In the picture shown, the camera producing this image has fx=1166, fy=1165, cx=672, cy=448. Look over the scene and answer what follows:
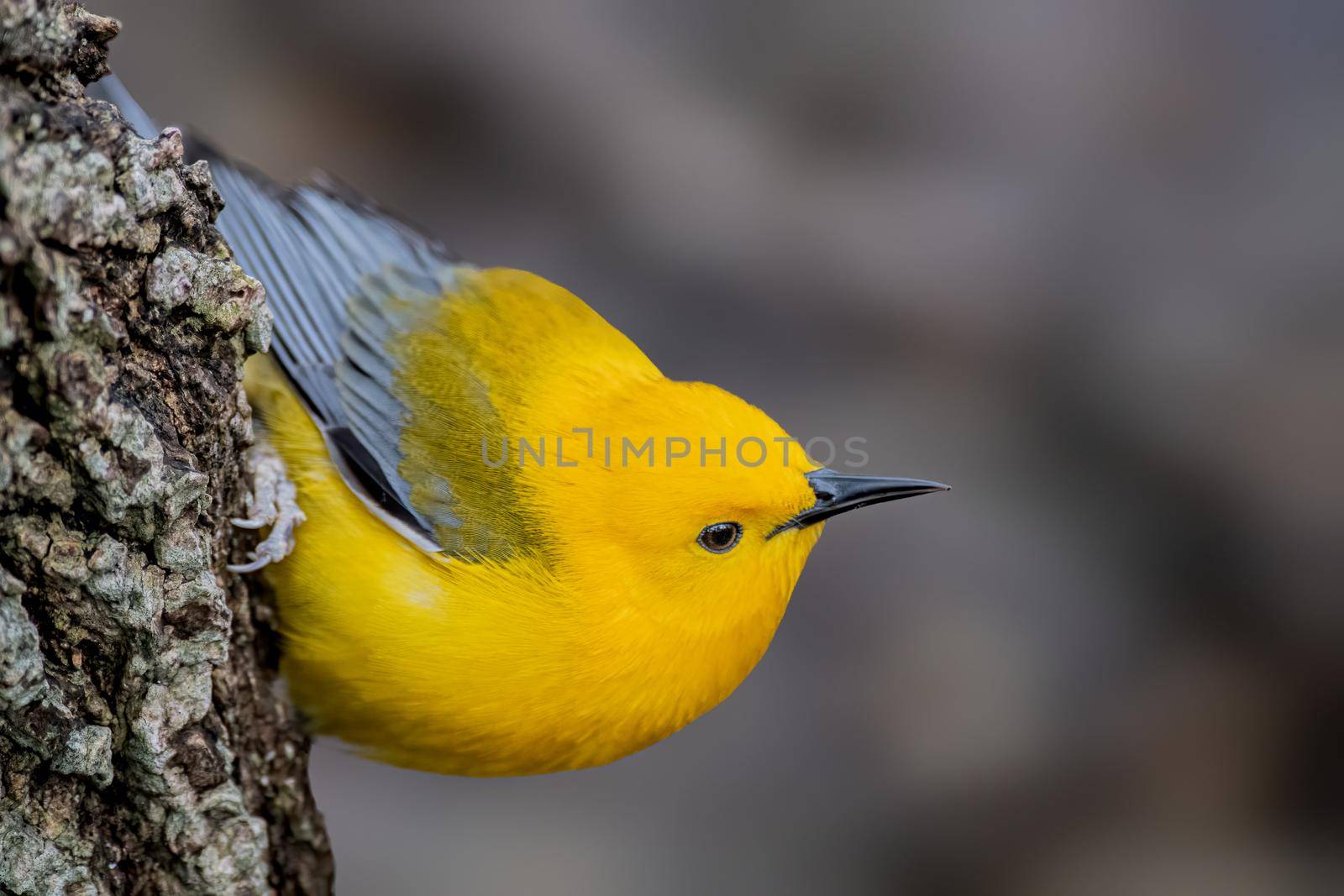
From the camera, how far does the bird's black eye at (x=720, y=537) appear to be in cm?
275

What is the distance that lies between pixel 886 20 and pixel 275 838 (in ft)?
14.0

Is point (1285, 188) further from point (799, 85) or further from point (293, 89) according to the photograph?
point (293, 89)

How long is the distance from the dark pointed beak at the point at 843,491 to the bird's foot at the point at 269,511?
113 centimetres

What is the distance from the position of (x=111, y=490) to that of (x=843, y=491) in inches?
63.8

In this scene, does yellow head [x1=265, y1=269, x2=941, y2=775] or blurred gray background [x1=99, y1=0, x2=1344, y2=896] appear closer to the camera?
yellow head [x1=265, y1=269, x2=941, y2=775]

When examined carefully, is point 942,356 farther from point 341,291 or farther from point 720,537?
point 341,291

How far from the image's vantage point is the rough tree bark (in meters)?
1.71

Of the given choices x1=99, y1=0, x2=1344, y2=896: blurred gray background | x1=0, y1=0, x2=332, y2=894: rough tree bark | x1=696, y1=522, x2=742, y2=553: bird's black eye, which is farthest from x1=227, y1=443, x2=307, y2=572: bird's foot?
x1=99, y1=0, x2=1344, y2=896: blurred gray background

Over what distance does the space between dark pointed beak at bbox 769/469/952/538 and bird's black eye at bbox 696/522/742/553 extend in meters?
0.10

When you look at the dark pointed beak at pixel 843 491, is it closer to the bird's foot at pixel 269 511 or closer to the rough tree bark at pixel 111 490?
the bird's foot at pixel 269 511

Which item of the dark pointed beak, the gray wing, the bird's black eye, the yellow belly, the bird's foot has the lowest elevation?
the yellow belly

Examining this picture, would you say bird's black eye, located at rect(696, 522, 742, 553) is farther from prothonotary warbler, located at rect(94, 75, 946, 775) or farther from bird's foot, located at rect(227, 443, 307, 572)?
bird's foot, located at rect(227, 443, 307, 572)

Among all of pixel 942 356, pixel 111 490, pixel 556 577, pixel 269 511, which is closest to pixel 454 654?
pixel 556 577

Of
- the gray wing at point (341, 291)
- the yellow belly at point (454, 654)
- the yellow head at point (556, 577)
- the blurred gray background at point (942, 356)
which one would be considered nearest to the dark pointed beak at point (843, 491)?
the yellow head at point (556, 577)
